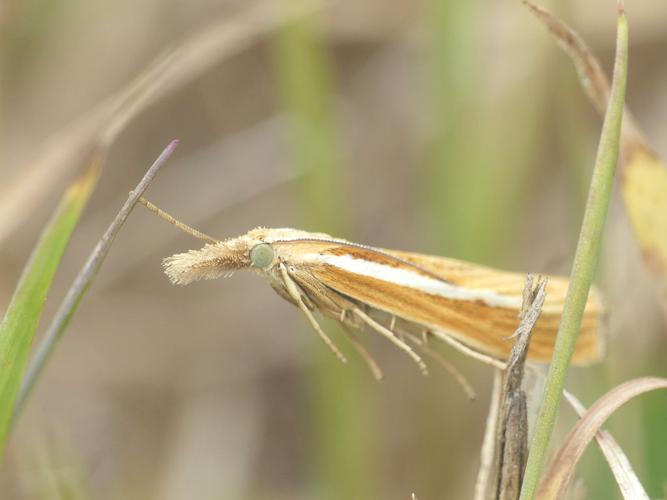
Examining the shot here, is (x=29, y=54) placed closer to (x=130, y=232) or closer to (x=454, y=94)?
(x=130, y=232)

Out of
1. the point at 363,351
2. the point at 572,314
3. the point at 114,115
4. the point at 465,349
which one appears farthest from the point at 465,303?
the point at 114,115

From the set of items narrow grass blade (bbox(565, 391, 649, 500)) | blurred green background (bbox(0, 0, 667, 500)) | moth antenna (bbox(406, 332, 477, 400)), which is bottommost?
narrow grass blade (bbox(565, 391, 649, 500))

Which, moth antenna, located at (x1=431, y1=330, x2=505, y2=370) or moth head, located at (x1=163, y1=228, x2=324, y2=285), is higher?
moth head, located at (x1=163, y1=228, x2=324, y2=285)

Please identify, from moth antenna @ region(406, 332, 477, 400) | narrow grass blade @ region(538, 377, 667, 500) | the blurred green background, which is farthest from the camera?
the blurred green background

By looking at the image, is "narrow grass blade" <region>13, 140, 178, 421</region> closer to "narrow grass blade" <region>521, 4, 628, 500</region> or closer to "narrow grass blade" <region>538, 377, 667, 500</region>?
"narrow grass blade" <region>521, 4, 628, 500</region>

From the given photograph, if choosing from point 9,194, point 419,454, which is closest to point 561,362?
point 9,194

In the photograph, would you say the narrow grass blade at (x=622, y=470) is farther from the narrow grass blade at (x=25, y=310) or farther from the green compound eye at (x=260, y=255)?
the narrow grass blade at (x=25, y=310)

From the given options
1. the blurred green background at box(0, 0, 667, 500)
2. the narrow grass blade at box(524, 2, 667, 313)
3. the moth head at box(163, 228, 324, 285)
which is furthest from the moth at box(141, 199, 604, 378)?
the blurred green background at box(0, 0, 667, 500)

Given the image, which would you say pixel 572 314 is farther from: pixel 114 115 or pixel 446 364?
pixel 114 115
